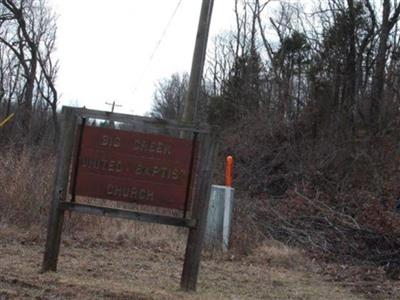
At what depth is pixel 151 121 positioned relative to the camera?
6574mm

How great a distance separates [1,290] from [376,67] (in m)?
20.1

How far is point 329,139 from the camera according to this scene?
69.7ft

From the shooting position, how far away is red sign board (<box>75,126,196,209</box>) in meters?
6.52

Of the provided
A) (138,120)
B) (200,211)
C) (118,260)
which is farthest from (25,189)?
(200,211)

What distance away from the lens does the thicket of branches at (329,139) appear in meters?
12.4

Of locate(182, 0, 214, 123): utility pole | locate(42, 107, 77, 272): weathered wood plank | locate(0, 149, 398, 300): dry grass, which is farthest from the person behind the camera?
locate(182, 0, 214, 123): utility pole

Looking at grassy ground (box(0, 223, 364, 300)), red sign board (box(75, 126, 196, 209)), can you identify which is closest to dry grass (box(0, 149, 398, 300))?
grassy ground (box(0, 223, 364, 300))

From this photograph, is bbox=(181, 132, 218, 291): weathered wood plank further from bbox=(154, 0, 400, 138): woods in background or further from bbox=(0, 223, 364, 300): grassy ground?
bbox=(154, 0, 400, 138): woods in background

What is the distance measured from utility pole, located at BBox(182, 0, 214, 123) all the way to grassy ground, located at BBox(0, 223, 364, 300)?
5035 mm

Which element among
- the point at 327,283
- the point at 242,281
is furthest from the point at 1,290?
the point at 327,283

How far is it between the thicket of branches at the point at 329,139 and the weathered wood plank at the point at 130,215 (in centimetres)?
493

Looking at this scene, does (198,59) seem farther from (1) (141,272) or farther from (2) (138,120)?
(2) (138,120)

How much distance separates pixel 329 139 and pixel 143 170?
15.5 meters

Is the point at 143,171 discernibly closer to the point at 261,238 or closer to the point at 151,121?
the point at 151,121
